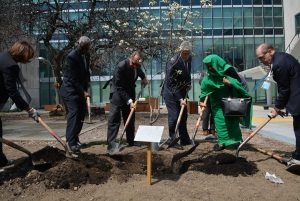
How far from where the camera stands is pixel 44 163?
18.2 feet

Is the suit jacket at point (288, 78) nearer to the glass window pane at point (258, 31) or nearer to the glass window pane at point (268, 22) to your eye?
the glass window pane at point (258, 31)

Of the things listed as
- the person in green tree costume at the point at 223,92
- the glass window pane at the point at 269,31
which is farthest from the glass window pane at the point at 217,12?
the person in green tree costume at the point at 223,92

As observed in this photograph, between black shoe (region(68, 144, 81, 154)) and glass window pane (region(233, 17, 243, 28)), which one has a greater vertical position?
glass window pane (region(233, 17, 243, 28))

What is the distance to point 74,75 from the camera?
21.7ft

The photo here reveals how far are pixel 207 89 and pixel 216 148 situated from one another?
998 mm

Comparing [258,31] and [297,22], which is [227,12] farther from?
[297,22]

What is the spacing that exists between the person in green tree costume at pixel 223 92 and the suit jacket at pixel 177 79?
0.62 m

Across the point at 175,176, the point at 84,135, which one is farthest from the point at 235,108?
the point at 84,135

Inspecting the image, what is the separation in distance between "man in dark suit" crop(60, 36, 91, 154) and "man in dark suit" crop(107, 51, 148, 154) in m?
0.56

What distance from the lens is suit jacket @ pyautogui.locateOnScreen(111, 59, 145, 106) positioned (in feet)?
22.9

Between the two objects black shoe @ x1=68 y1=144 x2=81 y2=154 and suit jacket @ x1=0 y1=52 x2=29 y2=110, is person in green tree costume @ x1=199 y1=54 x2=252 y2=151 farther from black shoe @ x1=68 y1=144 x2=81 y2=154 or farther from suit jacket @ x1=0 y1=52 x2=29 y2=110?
suit jacket @ x1=0 y1=52 x2=29 y2=110

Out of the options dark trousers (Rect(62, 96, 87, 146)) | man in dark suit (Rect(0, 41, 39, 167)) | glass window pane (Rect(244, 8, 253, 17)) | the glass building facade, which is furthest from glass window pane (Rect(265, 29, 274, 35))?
man in dark suit (Rect(0, 41, 39, 167))

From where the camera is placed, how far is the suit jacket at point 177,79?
737 cm

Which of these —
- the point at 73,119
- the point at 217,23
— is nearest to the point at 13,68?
the point at 73,119
